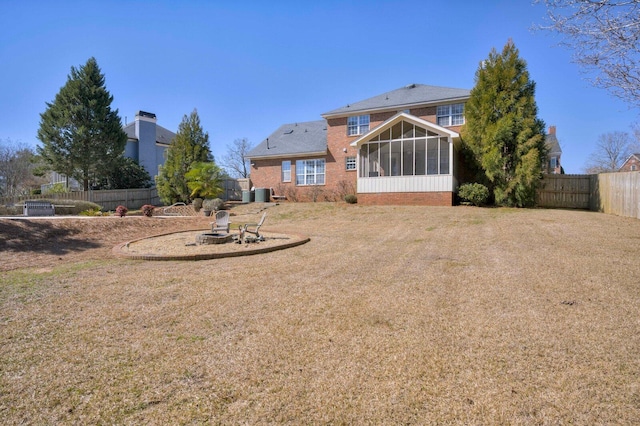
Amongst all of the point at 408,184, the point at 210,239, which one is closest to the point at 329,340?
the point at 210,239

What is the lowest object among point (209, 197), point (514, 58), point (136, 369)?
point (136, 369)

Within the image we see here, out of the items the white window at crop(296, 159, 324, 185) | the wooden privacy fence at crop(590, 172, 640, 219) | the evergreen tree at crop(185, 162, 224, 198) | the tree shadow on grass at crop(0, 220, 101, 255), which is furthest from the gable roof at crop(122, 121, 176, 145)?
the wooden privacy fence at crop(590, 172, 640, 219)

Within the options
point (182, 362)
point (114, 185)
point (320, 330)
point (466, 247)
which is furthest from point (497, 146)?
point (114, 185)

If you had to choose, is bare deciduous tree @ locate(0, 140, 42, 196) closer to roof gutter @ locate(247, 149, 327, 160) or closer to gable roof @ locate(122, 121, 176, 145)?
gable roof @ locate(122, 121, 176, 145)

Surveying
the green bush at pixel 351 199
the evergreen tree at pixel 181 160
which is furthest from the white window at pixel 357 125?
the evergreen tree at pixel 181 160

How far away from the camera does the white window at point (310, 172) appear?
24781 millimetres

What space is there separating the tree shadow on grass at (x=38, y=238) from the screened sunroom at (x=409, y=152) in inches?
541

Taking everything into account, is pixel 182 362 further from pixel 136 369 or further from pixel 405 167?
pixel 405 167

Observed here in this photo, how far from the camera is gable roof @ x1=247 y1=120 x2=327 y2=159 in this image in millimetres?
25375

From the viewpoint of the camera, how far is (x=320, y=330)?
3.97m

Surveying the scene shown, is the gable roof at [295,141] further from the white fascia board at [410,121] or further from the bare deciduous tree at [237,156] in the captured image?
the bare deciduous tree at [237,156]

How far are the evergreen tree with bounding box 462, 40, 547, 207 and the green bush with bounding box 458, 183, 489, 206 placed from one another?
862 millimetres

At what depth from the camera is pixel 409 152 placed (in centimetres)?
2223

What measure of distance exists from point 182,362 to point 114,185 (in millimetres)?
30644
